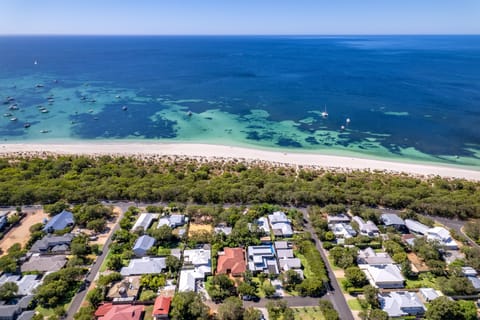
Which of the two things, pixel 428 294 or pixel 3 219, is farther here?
pixel 3 219

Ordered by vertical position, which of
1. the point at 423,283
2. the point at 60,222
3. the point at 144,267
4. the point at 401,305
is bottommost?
the point at 423,283

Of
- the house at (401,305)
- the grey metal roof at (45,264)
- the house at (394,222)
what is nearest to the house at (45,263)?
the grey metal roof at (45,264)

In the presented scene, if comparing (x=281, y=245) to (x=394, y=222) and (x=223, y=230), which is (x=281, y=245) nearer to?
(x=223, y=230)

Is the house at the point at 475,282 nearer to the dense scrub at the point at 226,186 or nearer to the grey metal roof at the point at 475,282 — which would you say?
the grey metal roof at the point at 475,282

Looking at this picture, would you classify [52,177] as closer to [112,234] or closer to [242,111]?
[112,234]

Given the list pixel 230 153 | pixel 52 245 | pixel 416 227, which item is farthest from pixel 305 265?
pixel 230 153

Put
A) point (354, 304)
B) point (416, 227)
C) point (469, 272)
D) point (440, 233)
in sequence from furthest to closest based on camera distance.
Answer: point (416, 227), point (440, 233), point (469, 272), point (354, 304)

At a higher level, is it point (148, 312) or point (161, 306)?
point (161, 306)
